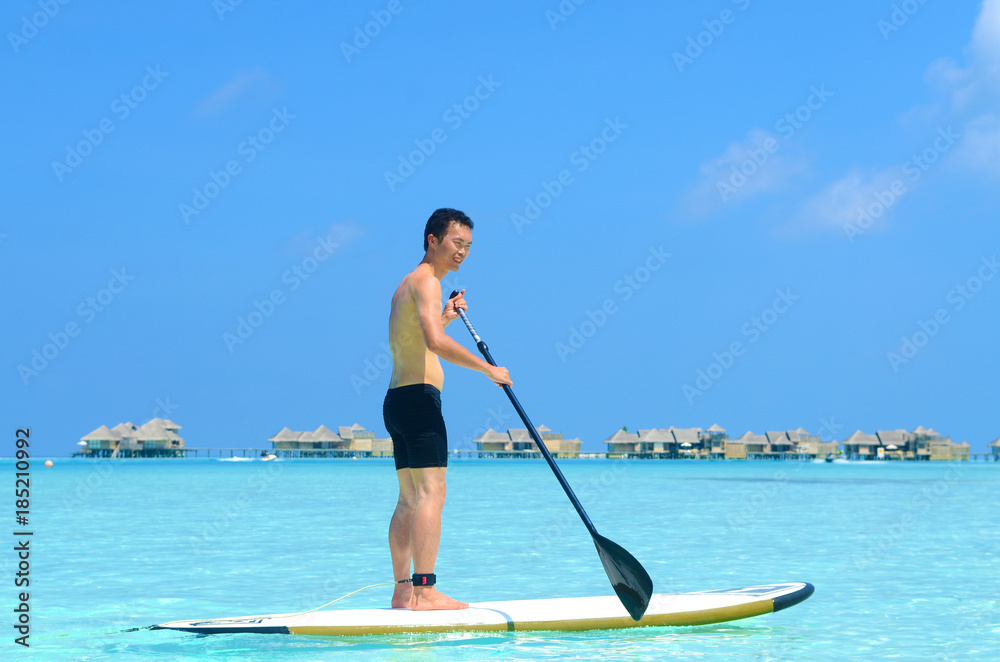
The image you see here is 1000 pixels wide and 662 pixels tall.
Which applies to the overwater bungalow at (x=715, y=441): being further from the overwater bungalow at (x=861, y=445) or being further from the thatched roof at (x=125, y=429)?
the thatched roof at (x=125, y=429)

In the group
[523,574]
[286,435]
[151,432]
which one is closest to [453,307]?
[523,574]

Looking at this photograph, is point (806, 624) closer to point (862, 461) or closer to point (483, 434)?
point (483, 434)

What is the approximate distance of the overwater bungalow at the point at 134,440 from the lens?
353 ft

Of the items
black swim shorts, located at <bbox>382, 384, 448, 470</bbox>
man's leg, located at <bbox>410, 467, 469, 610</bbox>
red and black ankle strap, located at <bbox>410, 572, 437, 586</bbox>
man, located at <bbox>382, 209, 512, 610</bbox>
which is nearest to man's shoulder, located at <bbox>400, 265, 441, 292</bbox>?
man, located at <bbox>382, 209, 512, 610</bbox>

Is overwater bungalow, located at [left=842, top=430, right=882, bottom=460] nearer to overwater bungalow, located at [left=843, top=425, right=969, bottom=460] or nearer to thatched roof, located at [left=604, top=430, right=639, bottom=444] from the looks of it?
overwater bungalow, located at [left=843, top=425, right=969, bottom=460]

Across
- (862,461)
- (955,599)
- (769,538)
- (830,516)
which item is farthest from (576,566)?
(862,461)

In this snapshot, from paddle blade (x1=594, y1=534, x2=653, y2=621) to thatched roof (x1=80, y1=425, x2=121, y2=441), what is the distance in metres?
111

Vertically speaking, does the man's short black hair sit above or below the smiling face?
above

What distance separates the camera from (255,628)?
214 inches

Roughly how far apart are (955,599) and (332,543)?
Answer: 7.45 metres

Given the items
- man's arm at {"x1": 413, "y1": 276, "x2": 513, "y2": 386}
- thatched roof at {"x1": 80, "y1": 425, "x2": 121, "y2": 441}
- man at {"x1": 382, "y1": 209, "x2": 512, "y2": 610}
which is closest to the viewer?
man's arm at {"x1": 413, "y1": 276, "x2": 513, "y2": 386}

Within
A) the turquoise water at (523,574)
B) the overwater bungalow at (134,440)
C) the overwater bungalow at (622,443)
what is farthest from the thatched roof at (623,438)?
the turquoise water at (523,574)

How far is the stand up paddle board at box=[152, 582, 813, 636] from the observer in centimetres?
541

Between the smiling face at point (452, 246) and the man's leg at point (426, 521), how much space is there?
1.19m
